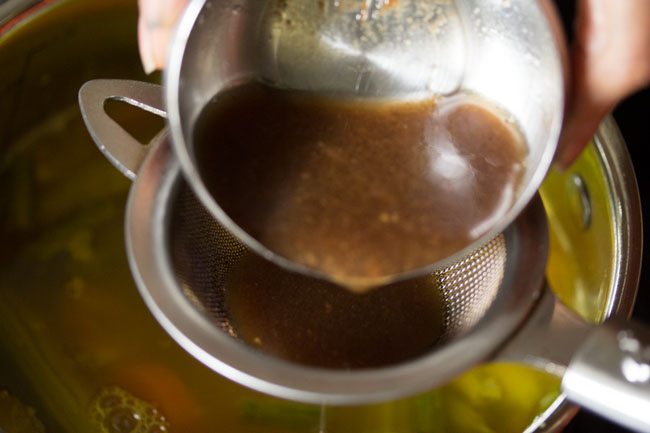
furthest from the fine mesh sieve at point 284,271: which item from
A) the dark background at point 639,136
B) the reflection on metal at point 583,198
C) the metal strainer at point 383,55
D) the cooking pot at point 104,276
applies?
the dark background at point 639,136

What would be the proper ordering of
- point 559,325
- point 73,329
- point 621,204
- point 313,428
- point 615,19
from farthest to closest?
point 73,329
point 313,428
point 621,204
point 615,19
point 559,325

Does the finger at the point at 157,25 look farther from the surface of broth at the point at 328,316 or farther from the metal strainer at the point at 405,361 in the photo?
the surface of broth at the point at 328,316

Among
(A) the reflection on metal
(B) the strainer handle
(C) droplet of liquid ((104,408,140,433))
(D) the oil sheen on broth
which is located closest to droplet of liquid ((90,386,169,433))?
(C) droplet of liquid ((104,408,140,433))

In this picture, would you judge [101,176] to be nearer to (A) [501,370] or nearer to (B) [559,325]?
(A) [501,370]

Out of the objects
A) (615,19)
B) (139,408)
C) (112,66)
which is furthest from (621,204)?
(112,66)

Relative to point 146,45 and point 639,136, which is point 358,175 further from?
point 639,136

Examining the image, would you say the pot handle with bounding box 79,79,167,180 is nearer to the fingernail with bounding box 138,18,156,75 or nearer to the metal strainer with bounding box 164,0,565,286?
the fingernail with bounding box 138,18,156,75
